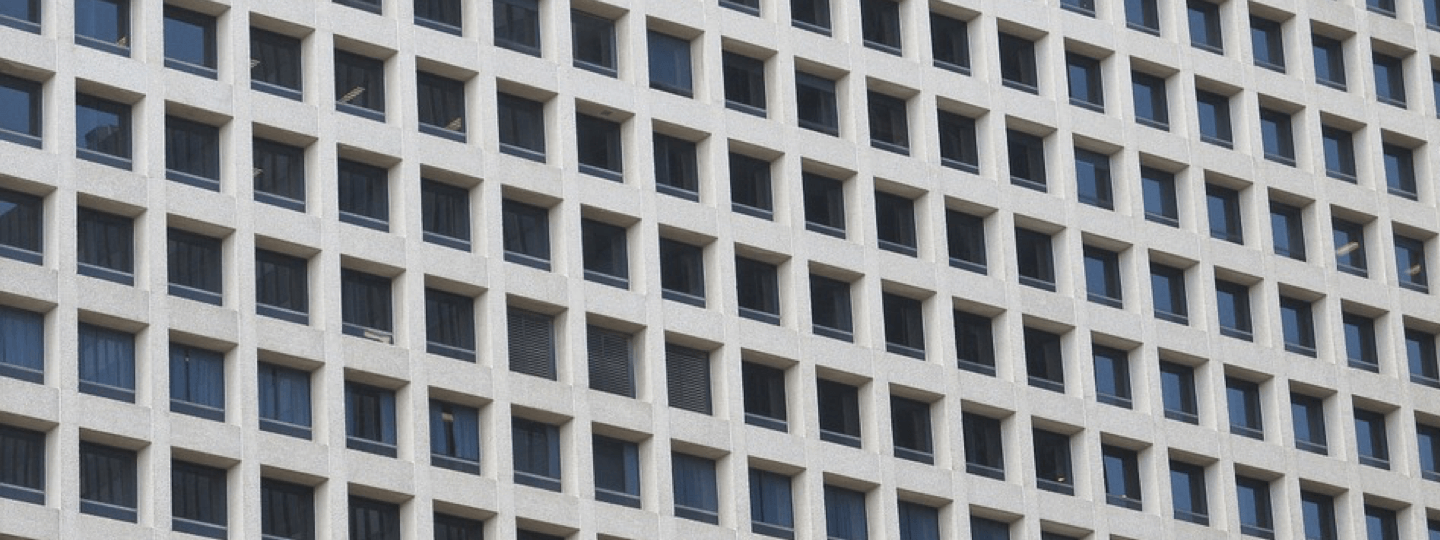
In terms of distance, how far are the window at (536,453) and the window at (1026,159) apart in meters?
15.0

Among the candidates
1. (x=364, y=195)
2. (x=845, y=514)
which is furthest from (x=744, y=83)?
(x=364, y=195)

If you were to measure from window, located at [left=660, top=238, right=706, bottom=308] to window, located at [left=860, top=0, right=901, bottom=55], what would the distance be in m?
7.80

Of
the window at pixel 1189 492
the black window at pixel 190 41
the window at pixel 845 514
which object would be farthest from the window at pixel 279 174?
the window at pixel 1189 492

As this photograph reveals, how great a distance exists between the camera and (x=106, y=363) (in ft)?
262

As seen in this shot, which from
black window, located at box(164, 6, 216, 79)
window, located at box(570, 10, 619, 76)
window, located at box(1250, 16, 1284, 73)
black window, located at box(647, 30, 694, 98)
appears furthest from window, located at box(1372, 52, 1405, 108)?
black window, located at box(164, 6, 216, 79)

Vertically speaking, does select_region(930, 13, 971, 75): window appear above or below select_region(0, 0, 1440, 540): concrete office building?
above

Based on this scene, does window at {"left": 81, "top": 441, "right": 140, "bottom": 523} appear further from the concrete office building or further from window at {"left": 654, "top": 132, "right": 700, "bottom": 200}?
window at {"left": 654, "top": 132, "right": 700, "bottom": 200}

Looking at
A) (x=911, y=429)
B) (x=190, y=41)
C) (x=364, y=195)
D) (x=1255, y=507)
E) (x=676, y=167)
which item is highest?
(x=190, y=41)

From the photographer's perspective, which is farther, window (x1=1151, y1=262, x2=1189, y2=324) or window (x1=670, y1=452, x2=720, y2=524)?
window (x1=1151, y1=262, x2=1189, y2=324)

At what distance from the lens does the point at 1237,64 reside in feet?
328

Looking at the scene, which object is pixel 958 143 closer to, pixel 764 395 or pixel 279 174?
pixel 764 395

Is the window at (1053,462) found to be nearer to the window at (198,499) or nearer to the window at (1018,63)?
the window at (1018,63)

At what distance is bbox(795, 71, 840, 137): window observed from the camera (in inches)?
3627

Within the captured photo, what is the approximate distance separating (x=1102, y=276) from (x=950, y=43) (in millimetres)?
6484
